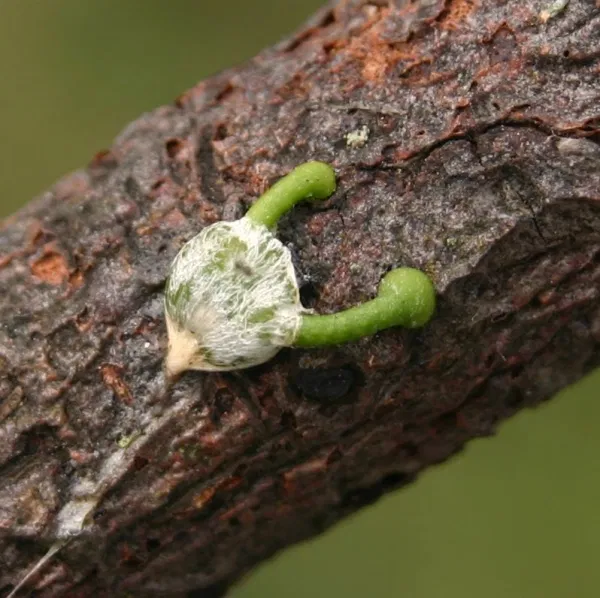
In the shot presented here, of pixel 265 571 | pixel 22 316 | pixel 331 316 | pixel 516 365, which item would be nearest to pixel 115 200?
pixel 22 316

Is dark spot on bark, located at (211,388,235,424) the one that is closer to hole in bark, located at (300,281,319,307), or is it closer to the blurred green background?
hole in bark, located at (300,281,319,307)

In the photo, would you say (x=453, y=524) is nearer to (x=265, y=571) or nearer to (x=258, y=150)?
(x=265, y=571)

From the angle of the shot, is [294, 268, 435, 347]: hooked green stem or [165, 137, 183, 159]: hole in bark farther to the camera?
[165, 137, 183, 159]: hole in bark

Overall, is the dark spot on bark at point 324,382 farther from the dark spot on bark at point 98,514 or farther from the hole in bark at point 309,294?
the dark spot on bark at point 98,514

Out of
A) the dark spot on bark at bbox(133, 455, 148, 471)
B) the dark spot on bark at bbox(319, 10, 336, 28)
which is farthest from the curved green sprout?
the dark spot on bark at bbox(319, 10, 336, 28)

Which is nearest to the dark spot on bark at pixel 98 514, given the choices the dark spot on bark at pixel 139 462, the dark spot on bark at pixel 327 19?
the dark spot on bark at pixel 139 462

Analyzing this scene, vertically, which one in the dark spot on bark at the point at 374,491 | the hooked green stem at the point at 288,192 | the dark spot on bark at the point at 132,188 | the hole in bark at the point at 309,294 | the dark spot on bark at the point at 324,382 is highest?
the dark spot on bark at the point at 132,188

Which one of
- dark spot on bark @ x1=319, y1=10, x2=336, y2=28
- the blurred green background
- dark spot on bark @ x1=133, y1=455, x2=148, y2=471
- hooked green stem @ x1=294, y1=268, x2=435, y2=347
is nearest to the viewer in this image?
hooked green stem @ x1=294, y1=268, x2=435, y2=347
